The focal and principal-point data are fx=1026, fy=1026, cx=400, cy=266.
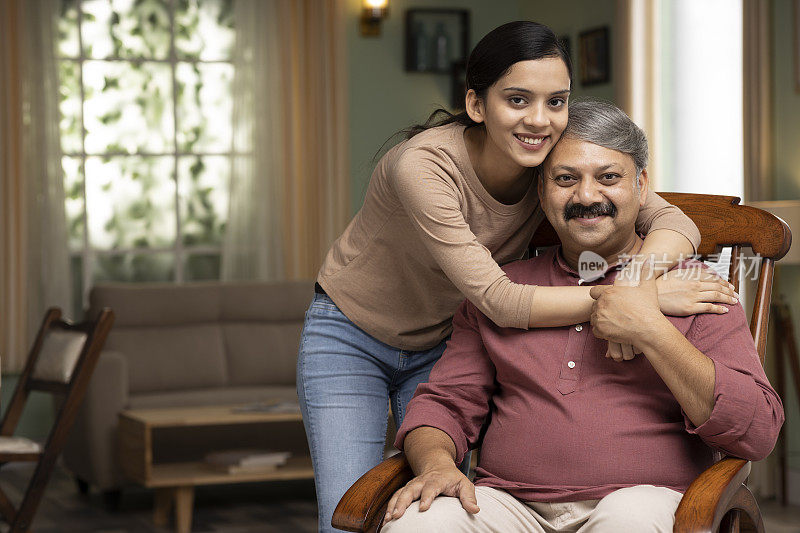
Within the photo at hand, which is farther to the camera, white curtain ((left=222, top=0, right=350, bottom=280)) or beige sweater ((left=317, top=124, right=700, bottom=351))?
white curtain ((left=222, top=0, right=350, bottom=280))

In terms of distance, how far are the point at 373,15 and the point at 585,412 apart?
503cm

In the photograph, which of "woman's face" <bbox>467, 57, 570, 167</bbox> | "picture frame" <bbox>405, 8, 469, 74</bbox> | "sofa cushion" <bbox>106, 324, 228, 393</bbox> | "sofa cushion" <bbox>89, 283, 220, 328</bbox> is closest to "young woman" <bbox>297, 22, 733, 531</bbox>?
"woman's face" <bbox>467, 57, 570, 167</bbox>

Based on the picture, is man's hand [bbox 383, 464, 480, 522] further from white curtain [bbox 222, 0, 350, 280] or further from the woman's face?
white curtain [bbox 222, 0, 350, 280]

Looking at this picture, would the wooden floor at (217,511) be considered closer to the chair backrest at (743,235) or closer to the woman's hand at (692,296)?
the chair backrest at (743,235)

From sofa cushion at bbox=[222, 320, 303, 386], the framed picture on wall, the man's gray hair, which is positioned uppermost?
the framed picture on wall

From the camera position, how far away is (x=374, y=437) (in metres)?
1.98

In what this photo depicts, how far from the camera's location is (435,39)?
6.65m

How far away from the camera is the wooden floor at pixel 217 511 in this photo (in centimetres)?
410

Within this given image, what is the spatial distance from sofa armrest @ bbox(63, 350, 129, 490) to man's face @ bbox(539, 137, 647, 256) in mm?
3057

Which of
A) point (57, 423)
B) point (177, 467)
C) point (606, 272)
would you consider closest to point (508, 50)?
point (606, 272)

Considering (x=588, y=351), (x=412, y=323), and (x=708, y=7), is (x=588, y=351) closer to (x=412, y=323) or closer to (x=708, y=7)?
(x=412, y=323)

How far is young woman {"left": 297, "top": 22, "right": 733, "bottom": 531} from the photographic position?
1.77 m

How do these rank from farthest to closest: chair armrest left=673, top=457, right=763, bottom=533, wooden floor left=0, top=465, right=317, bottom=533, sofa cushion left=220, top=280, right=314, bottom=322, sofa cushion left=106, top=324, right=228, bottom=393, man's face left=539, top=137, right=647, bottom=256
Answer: sofa cushion left=220, top=280, right=314, bottom=322
sofa cushion left=106, top=324, right=228, bottom=393
wooden floor left=0, top=465, right=317, bottom=533
man's face left=539, top=137, right=647, bottom=256
chair armrest left=673, top=457, right=763, bottom=533

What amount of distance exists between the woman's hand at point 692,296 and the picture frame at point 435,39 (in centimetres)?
500
